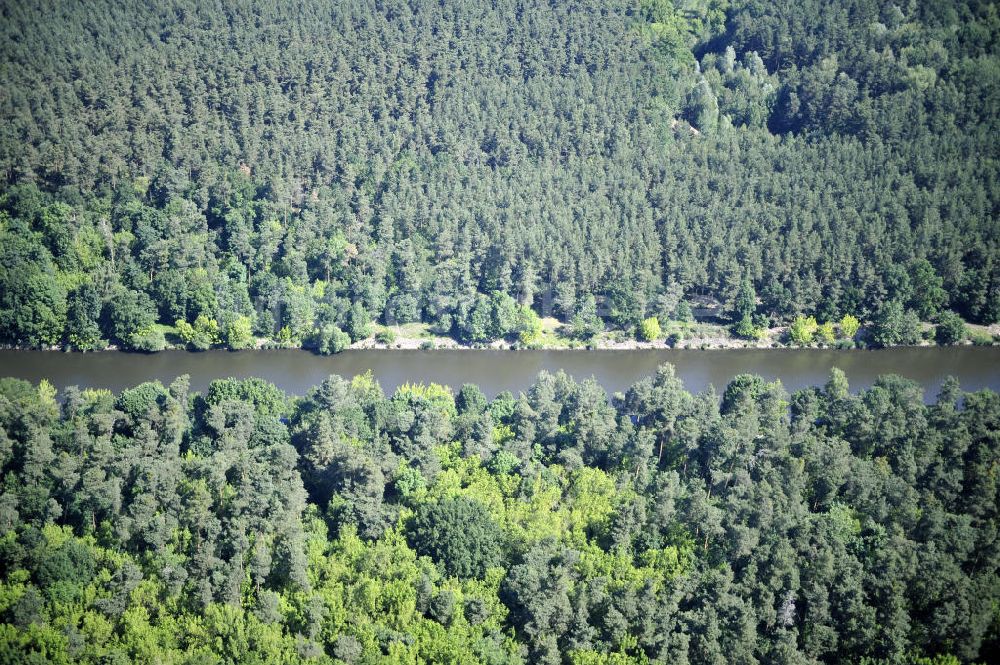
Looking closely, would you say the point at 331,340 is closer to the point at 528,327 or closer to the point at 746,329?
the point at 528,327

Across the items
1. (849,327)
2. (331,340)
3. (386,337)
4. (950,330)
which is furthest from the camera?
(950,330)

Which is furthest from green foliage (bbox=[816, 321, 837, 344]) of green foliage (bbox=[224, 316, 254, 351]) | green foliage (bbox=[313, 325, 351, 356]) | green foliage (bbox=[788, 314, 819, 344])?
green foliage (bbox=[224, 316, 254, 351])

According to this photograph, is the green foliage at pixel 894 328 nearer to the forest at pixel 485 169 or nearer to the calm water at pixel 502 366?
the forest at pixel 485 169

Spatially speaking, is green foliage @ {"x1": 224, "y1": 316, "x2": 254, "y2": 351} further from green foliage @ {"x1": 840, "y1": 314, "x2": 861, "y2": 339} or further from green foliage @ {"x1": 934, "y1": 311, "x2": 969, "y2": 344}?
green foliage @ {"x1": 934, "y1": 311, "x2": 969, "y2": 344}

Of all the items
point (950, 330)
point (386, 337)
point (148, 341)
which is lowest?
point (148, 341)

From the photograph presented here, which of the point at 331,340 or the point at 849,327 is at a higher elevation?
the point at 849,327

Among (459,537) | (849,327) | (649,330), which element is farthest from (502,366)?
(459,537)
